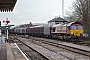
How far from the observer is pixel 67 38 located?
37.5 metres

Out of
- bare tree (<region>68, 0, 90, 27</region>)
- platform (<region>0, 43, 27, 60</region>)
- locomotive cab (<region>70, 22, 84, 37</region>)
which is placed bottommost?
platform (<region>0, 43, 27, 60</region>)

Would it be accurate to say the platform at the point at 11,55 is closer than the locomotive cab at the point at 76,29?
Yes

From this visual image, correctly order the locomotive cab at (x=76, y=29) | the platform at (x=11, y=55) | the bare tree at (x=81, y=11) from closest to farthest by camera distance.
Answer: the platform at (x=11, y=55), the locomotive cab at (x=76, y=29), the bare tree at (x=81, y=11)

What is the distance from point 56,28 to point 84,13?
8.00 meters

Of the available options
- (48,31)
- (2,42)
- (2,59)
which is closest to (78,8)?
(48,31)

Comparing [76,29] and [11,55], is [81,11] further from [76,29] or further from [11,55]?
[11,55]

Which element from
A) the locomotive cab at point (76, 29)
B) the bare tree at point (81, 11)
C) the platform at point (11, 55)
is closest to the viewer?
the platform at point (11, 55)

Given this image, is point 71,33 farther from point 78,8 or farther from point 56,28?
point 78,8

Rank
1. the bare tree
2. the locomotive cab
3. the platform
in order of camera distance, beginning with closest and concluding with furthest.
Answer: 1. the platform
2. the locomotive cab
3. the bare tree

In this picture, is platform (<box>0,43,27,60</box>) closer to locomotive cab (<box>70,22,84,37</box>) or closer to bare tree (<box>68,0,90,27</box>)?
locomotive cab (<box>70,22,84,37</box>)

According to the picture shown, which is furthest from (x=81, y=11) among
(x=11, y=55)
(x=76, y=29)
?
(x=11, y=55)

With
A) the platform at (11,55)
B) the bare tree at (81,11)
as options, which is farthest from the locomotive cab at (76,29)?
the platform at (11,55)

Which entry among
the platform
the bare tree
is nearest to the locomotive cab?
the bare tree

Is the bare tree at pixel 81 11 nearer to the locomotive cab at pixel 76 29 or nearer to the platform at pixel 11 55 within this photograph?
the locomotive cab at pixel 76 29
